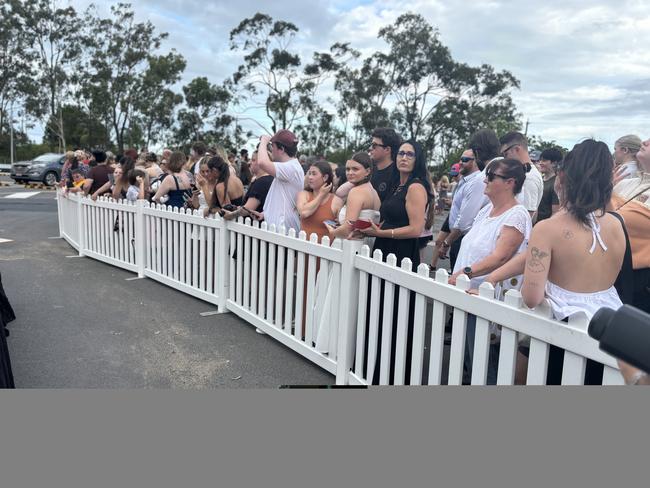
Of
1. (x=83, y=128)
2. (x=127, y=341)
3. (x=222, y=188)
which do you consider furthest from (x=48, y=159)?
(x=127, y=341)

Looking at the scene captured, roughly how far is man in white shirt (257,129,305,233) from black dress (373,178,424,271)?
1135 mm

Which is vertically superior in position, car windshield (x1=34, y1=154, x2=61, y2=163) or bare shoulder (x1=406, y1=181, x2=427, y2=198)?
bare shoulder (x1=406, y1=181, x2=427, y2=198)

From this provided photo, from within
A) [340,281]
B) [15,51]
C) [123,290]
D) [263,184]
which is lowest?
[123,290]

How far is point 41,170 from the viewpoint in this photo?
24.4 metres

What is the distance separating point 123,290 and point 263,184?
2.48 meters

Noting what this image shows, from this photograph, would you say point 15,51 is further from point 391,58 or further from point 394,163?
point 394,163

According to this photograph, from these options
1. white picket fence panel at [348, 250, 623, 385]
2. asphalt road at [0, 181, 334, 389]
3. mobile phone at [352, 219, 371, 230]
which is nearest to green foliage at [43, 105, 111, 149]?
asphalt road at [0, 181, 334, 389]

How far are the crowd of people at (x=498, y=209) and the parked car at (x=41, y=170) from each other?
20.2 m

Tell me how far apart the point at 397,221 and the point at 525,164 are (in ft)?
5.10

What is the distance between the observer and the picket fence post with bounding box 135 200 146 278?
23.6 ft

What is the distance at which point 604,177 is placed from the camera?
7.74 feet

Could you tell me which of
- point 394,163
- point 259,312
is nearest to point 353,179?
point 394,163

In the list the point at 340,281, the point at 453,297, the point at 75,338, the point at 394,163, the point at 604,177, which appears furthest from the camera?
the point at 75,338

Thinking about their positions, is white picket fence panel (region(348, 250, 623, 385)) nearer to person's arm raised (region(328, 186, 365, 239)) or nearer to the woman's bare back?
the woman's bare back
